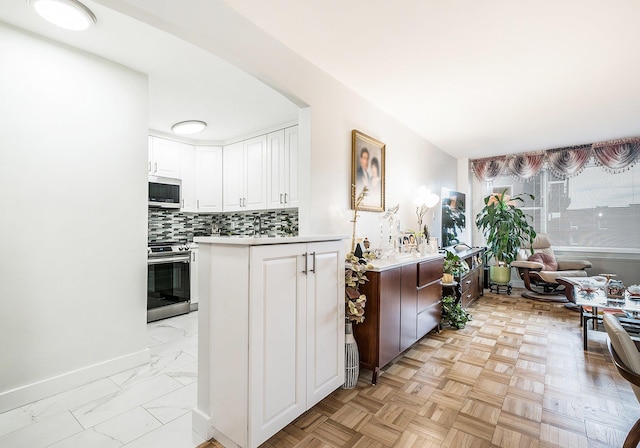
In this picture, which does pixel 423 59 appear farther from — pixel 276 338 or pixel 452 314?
pixel 452 314

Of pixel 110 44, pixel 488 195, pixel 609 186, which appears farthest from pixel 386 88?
pixel 609 186

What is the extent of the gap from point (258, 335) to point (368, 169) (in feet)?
6.78

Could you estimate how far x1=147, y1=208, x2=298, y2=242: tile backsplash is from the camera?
4148 mm

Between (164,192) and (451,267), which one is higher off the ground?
(164,192)

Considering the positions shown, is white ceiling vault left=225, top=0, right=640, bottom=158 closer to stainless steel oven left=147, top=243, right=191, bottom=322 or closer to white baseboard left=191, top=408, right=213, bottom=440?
white baseboard left=191, top=408, right=213, bottom=440

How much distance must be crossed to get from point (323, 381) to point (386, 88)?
259 centimetres

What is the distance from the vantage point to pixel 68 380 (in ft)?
6.98

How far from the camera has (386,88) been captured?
289 centimetres

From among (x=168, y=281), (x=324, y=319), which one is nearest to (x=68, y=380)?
(x=168, y=281)

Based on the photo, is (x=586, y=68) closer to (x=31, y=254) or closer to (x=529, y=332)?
(x=529, y=332)

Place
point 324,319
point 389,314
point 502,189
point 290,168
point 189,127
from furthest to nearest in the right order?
1. point 502,189
2. point 189,127
3. point 290,168
4. point 389,314
5. point 324,319

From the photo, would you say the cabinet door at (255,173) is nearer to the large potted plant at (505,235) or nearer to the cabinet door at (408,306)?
the cabinet door at (408,306)

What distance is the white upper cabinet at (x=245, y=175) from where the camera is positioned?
4012 millimetres

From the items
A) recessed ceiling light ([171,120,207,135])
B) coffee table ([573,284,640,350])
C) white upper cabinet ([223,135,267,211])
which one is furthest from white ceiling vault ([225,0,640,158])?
coffee table ([573,284,640,350])
